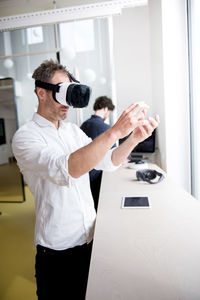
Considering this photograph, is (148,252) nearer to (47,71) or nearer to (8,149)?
(47,71)

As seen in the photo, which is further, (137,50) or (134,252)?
(137,50)

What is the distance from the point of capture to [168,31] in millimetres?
2350

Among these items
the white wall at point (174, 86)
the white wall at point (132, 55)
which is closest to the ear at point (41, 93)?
the white wall at point (174, 86)

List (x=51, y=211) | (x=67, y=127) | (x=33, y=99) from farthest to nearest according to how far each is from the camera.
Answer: (x=33, y=99), (x=67, y=127), (x=51, y=211)

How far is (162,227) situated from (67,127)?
74 centimetres

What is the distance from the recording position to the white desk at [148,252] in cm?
72

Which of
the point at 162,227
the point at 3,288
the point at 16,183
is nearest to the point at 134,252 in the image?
the point at 162,227

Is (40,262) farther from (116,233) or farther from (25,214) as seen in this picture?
(25,214)

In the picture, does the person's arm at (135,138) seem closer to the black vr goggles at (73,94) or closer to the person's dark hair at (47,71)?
the black vr goggles at (73,94)

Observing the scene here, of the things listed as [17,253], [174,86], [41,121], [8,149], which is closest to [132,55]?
[174,86]

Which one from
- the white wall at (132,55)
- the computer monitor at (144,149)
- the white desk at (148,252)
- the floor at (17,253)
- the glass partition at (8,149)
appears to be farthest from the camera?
the glass partition at (8,149)

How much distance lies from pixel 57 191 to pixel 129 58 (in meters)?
2.80

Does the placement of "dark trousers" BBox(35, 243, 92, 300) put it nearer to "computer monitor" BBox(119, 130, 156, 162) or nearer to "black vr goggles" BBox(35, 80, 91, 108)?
"black vr goggles" BBox(35, 80, 91, 108)

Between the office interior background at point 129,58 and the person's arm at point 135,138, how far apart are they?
1.42 metres
